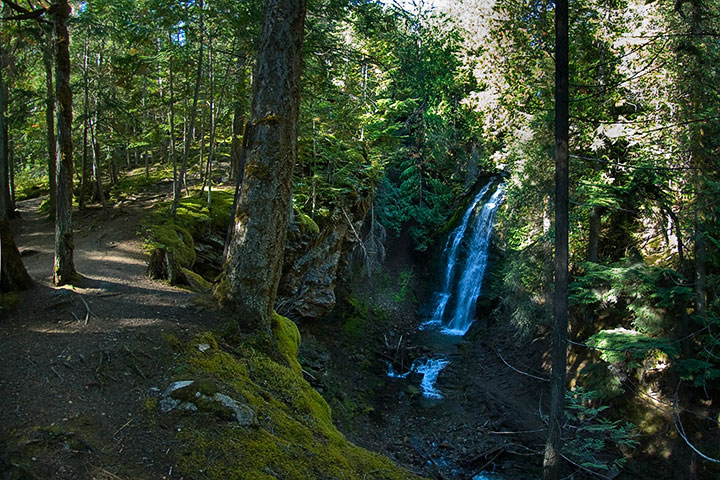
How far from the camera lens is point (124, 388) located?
4.10 meters

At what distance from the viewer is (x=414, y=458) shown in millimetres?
10727

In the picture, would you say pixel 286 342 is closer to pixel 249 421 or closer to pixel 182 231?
pixel 249 421

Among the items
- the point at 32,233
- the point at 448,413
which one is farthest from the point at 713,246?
the point at 32,233

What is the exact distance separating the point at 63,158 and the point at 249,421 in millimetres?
5631

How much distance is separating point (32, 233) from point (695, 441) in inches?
750

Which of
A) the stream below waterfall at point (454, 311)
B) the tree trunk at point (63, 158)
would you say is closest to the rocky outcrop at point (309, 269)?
the stream below waterfall at point (454, 311)

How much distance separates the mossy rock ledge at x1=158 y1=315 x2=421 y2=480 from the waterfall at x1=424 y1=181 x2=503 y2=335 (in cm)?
1556

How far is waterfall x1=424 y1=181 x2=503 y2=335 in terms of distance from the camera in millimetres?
20609

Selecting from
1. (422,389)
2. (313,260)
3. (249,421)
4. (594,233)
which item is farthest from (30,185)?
(594,233)

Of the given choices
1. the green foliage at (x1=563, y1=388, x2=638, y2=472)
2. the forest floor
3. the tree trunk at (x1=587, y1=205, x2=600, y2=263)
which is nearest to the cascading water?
the forest floor

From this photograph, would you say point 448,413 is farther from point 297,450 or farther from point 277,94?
point 277,94

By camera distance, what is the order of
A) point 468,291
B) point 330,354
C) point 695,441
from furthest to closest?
point 468,291 < point 330,354 < point 695,441

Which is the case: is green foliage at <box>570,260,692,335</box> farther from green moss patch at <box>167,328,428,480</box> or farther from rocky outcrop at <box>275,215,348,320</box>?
rocky outcrop at <box>275,215,348,320</box>

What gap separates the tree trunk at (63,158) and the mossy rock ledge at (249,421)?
3.20 m
